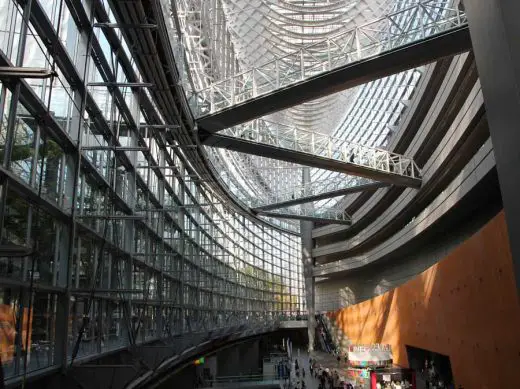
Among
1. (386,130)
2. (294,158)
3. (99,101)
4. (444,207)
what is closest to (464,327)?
(444,207)

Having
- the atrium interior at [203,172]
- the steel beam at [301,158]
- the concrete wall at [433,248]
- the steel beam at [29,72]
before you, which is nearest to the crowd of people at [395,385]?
the atrium interior at [203,172]

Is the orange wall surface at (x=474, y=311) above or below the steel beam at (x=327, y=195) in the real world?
below

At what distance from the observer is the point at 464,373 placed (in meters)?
17.9

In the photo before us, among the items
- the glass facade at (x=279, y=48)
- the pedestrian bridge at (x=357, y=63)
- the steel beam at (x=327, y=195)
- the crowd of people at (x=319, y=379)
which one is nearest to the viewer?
the pedestrian bridge at (x=357, y=63)

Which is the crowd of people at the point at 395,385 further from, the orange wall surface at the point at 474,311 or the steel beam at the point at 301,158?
the steel beam at the point at 301,158

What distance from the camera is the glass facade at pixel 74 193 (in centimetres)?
777

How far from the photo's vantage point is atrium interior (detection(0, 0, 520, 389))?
794 centimetres

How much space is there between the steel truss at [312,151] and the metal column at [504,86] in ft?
56.4

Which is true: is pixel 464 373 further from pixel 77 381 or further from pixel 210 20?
pixel 210 20

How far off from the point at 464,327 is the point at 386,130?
993 inches

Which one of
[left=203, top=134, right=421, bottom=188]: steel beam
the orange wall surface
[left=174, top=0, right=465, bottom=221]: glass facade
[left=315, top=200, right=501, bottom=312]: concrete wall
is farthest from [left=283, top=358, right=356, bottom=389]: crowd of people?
[left=174, top=0, right=465, bottom=221]: glass facade

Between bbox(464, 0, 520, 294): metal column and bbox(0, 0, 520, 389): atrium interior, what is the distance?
2 centimetres

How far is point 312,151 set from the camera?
28.0 meters

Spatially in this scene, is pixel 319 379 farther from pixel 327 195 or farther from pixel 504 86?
pixel 504 86
